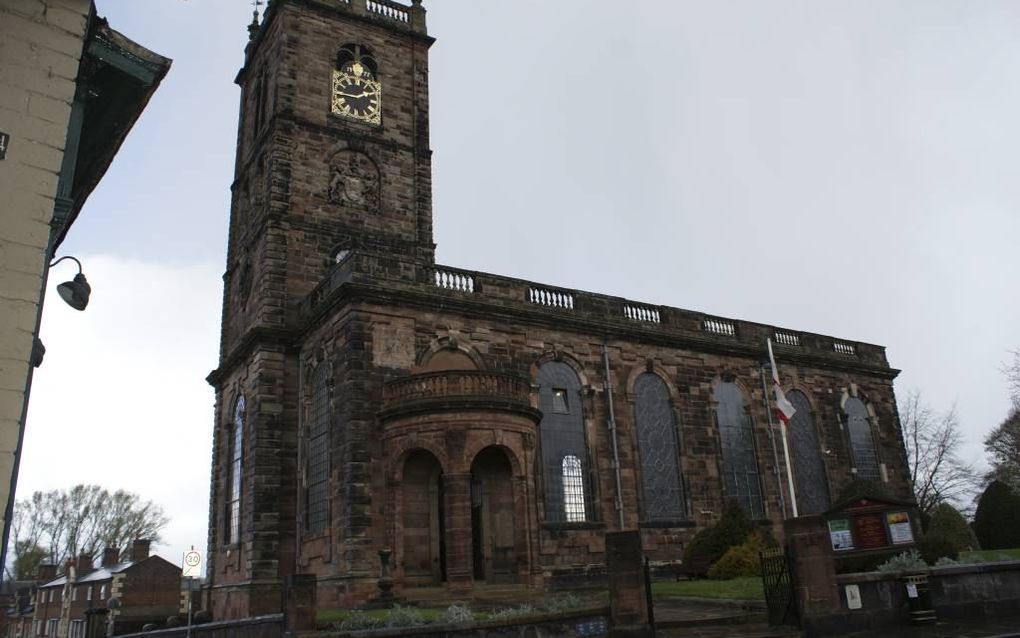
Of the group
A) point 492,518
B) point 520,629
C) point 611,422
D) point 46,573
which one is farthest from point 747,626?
point 46,573

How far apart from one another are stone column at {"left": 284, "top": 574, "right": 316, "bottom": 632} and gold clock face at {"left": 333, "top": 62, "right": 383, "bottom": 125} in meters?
22.0

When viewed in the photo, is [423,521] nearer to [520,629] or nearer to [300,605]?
[300,605]

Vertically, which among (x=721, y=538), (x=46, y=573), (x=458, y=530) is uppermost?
(x=46, y=573)

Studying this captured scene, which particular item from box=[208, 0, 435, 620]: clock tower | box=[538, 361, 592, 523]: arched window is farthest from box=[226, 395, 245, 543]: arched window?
box=[538, 361, 592, 523]: arched window

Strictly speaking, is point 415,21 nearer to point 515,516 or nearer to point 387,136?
point 387,136

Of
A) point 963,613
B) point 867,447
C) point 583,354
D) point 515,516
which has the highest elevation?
point 583,354

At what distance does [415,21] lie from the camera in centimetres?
3538

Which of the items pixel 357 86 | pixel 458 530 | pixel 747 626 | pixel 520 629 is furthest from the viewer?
pixel 357 86

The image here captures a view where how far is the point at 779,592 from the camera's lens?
1553 centimetres

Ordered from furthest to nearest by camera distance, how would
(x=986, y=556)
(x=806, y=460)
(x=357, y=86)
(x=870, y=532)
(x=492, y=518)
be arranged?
1. (x=806, y=460)
2. (x=357, y=86)
3. (x=492, y=518)
4. (x=986, y=556)
5. (x=870, y=532)

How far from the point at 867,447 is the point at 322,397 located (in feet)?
82.5

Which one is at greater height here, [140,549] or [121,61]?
[121,61]

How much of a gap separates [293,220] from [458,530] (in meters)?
13.8

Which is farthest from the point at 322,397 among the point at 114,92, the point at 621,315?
the point at 114,92
